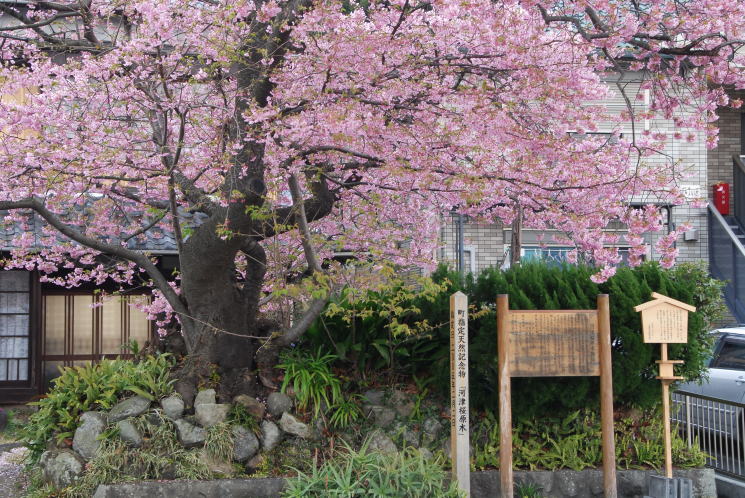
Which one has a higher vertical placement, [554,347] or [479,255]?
[479,255]

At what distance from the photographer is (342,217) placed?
10.3 m

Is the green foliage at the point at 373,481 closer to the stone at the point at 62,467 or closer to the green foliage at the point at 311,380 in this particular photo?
the green foliage at the point at 311,380

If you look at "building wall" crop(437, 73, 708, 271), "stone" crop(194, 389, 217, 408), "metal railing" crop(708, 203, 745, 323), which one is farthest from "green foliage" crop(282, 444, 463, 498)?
"metal railing" crop(708, 203, 745, 323)

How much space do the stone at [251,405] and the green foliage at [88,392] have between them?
2.53 ft

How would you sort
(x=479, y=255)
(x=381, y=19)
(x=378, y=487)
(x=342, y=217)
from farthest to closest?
(x=479, y=255), (x=342, y=217), (x=381, y=19), (x=378, y=487)

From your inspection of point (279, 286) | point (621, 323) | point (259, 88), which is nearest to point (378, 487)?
point (279, 286)

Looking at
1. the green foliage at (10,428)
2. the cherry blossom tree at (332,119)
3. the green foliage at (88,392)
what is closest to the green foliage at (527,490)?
the cherry blossom tree at (332,119)

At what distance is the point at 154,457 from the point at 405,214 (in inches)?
182

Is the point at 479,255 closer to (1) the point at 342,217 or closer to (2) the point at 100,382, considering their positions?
(1) the point at 342,217

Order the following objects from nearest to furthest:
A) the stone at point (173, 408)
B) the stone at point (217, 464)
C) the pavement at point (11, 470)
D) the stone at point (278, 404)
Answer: the stone at point (217, 464) → the stone at point (173, 408) → the stone at point (278, 404) → the pavement at point (11, 470)

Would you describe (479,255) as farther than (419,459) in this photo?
Yes

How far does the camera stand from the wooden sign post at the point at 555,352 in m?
7.32

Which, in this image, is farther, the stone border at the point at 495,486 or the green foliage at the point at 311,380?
the green foliage at the point at 311,380

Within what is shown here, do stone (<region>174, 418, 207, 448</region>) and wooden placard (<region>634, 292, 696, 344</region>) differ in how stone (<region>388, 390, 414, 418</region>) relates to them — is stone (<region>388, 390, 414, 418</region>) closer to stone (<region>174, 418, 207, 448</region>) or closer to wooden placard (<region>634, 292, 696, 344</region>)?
Result: stone (<region>174, 418, 207, 448</region>)
